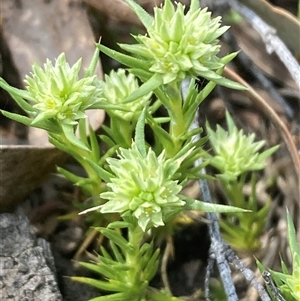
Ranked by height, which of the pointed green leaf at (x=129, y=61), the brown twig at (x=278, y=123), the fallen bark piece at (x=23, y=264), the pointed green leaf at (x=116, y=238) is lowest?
the fallen bark piece at (x=23, y=264)

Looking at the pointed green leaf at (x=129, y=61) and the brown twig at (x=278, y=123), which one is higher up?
the pointed green leaf at (x=129, y=61)

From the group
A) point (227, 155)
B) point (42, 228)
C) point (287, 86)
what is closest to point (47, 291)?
point (42, 228)

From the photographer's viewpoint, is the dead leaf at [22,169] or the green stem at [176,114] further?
the dead leaf at [22,169]

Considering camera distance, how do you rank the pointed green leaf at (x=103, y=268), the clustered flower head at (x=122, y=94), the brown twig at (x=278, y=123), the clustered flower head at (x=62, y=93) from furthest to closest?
the brown twig at (x=278, y=123) → the clustered flower head at (x=122, y=94) → the pointed green leaf at (x=103, y=268) → the clustered flower head at (x=62, y=93)

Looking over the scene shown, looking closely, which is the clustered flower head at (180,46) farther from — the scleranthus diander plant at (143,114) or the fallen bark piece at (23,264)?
the fallen bark piece at (23,264)

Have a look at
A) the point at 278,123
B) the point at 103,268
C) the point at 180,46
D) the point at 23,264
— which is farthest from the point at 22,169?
the point at 278,123

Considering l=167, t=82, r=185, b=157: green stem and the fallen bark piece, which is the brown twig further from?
the fallen bark piece

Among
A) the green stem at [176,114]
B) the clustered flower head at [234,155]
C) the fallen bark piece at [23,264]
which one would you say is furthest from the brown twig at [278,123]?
the fallen bark piece at [23,264]
